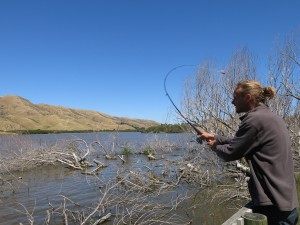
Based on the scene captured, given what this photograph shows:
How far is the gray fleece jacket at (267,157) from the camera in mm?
2582

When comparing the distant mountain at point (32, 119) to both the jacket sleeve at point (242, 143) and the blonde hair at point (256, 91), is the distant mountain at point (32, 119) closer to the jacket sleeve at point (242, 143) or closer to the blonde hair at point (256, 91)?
the blonde hair at point (256, 91)

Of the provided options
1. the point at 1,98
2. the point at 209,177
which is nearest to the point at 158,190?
the point at 209,177

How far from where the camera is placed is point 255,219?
8.40 ft

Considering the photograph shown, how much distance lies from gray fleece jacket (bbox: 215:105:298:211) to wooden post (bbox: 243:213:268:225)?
0.32ft

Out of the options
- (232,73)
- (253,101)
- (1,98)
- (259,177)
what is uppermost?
(1,98)

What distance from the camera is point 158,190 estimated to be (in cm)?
1287

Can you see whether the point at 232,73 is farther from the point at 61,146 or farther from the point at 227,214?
the point at 61,146

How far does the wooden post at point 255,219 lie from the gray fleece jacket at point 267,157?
10 centimetres

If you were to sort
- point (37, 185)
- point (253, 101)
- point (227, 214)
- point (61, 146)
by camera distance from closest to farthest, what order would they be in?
point (253, 101), point (227, 214), point (37, 185), point (61, 146)

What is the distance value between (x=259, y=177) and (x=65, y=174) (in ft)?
58.3

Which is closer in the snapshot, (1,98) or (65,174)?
(65,174)

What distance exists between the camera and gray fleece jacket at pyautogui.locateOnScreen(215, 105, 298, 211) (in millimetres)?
2582

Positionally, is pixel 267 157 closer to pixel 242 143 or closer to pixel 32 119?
pixel 242 143

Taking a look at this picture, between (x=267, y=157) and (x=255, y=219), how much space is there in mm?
482
